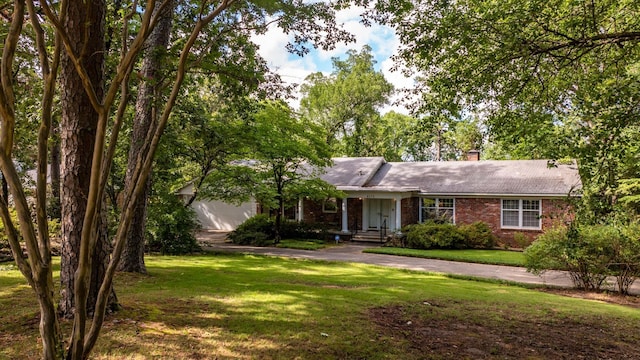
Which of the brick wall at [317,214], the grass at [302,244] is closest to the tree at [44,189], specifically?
the grass at [302,244]

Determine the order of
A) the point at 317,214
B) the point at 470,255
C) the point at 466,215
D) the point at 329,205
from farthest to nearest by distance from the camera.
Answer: the point at 317,214
the point at 329,205
the point at 466,215
the point at 470,255

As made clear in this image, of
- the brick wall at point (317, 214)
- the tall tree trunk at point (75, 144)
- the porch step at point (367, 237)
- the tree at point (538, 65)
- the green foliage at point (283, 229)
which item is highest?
the tree at point (538, 65)

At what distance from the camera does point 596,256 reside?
1082 centimetres

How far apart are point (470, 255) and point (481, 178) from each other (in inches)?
255

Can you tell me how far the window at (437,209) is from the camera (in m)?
21.6

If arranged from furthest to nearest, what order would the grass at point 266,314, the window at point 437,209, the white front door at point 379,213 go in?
1. the white front door at point 379,213
2. the window at point 437,209
3. the grass at point 266,314

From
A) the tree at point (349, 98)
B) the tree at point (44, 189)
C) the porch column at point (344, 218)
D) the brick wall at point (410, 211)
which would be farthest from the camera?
the tree at point (349, 98)

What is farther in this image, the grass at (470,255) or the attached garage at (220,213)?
the attached garage at (220,213)

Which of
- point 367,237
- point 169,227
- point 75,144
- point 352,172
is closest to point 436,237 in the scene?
point 367,237

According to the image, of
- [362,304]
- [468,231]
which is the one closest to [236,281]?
[362,304]

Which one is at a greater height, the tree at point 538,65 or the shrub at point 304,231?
the tree at point 538,65

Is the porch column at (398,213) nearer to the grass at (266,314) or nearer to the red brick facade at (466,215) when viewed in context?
the red brick facade at (466,215)

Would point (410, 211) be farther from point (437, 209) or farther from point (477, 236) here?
point (477, 236)

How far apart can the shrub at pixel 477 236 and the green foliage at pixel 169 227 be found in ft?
41.5
